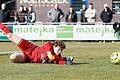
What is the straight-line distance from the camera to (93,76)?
1157cm

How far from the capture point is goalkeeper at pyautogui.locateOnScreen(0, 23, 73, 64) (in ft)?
46.5

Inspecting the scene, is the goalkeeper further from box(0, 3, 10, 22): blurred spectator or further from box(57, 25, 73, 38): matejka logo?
box(0, 3, 10, 22): blurred spectator

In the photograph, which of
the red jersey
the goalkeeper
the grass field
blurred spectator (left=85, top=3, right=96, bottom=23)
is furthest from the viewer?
blurred spectator (left=85, top=3, right=96, bottom=23)

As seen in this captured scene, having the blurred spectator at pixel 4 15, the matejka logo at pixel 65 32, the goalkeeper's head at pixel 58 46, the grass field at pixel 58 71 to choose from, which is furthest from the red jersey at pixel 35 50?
the blurred spectator at pixel 4 15

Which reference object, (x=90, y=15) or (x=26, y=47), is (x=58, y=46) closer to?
(x=26, y=47)

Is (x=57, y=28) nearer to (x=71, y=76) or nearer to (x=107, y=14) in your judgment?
(x=107, y=14)

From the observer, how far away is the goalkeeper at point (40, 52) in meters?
14.2

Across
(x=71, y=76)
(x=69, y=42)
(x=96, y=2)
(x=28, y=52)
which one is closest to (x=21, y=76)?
(x=71, y=76)

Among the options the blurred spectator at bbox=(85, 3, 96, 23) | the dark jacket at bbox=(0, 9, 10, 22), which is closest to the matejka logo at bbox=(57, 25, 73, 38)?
the blurred spectator at bbox=(85, 3, 96, 23)

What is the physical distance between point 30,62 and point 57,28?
1401 cm

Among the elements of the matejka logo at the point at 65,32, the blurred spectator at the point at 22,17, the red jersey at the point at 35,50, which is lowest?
the matejka logo at the point at 65,32

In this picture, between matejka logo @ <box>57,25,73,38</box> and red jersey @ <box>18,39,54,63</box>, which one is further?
matejka logo @ <box>57,25,73,38</box>

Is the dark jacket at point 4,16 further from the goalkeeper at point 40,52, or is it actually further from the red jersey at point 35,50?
the red jersey at point 35,50

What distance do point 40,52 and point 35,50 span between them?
0.15 m
